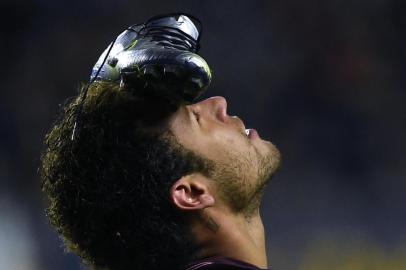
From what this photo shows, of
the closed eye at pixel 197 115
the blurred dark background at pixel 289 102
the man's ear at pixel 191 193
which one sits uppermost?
the closed eye at pixel 197 115

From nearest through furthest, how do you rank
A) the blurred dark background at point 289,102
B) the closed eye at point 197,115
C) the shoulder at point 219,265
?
the shoulder at point 219,265
the closed eye at point 197,115
the blurred dark background at point 289,102

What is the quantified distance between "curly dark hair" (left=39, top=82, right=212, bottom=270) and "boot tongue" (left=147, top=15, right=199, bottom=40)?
22 cm

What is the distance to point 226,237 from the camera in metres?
1.89

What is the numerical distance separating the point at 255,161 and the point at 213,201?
16cm

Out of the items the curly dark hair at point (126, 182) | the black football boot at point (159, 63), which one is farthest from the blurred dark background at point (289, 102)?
the black football boot at point (159, 63)

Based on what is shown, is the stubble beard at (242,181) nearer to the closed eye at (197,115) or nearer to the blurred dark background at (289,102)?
the closed eye at (197,115)

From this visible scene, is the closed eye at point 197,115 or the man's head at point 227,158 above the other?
the closed eye at point 197,115

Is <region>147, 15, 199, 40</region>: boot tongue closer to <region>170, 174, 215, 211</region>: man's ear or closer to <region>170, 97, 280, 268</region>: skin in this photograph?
<region>170, 97, 280, 268</region>: skin

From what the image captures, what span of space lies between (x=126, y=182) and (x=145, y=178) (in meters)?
0.05

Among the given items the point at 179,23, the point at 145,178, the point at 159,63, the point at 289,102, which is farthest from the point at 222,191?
the point at 289,102

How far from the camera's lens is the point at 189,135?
1930 millimetres

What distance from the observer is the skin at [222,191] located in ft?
6.23

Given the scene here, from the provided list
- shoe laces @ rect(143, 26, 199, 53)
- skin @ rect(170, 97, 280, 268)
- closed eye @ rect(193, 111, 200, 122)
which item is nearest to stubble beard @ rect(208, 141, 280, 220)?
skin @ rect(170, 97, 280, 268)

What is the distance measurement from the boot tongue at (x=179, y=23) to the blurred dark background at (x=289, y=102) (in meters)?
1.88
